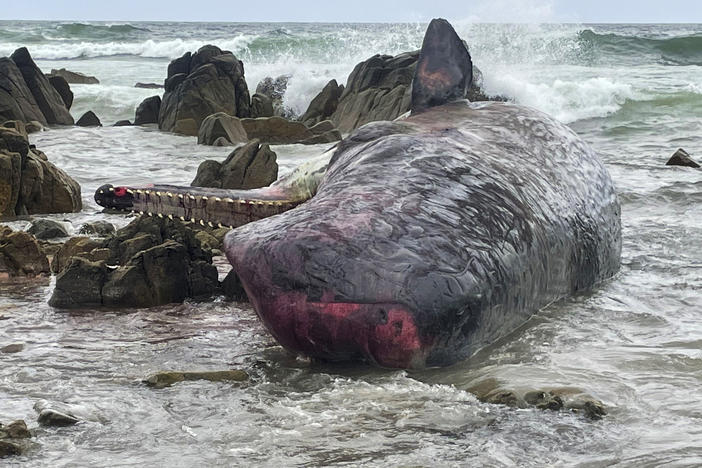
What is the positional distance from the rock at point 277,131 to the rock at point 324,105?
133 inches

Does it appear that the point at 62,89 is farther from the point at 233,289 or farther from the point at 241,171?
the point at 233,289

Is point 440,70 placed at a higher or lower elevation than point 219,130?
higher

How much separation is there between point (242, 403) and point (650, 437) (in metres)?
1.47

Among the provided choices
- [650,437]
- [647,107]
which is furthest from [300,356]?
[647,107]

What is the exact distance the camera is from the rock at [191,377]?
4.22 m

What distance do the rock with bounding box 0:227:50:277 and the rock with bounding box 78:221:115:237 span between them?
125cm

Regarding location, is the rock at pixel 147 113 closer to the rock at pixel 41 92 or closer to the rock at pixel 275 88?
the rock at pixel 41 92

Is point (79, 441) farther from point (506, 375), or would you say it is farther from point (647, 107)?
point (647, 107)

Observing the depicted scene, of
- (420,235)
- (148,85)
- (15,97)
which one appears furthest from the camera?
(148,85)

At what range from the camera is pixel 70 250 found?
21.6 feet

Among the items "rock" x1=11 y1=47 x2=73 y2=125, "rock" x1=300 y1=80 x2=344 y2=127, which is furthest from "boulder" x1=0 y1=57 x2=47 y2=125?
"rock" x1=300 y1=80 x2=344 y2=127

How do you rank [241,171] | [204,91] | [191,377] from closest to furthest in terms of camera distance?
[191,377], [241,171], [204,91]

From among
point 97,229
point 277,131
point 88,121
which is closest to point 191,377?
point 97,229

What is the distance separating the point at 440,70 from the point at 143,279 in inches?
94.5
